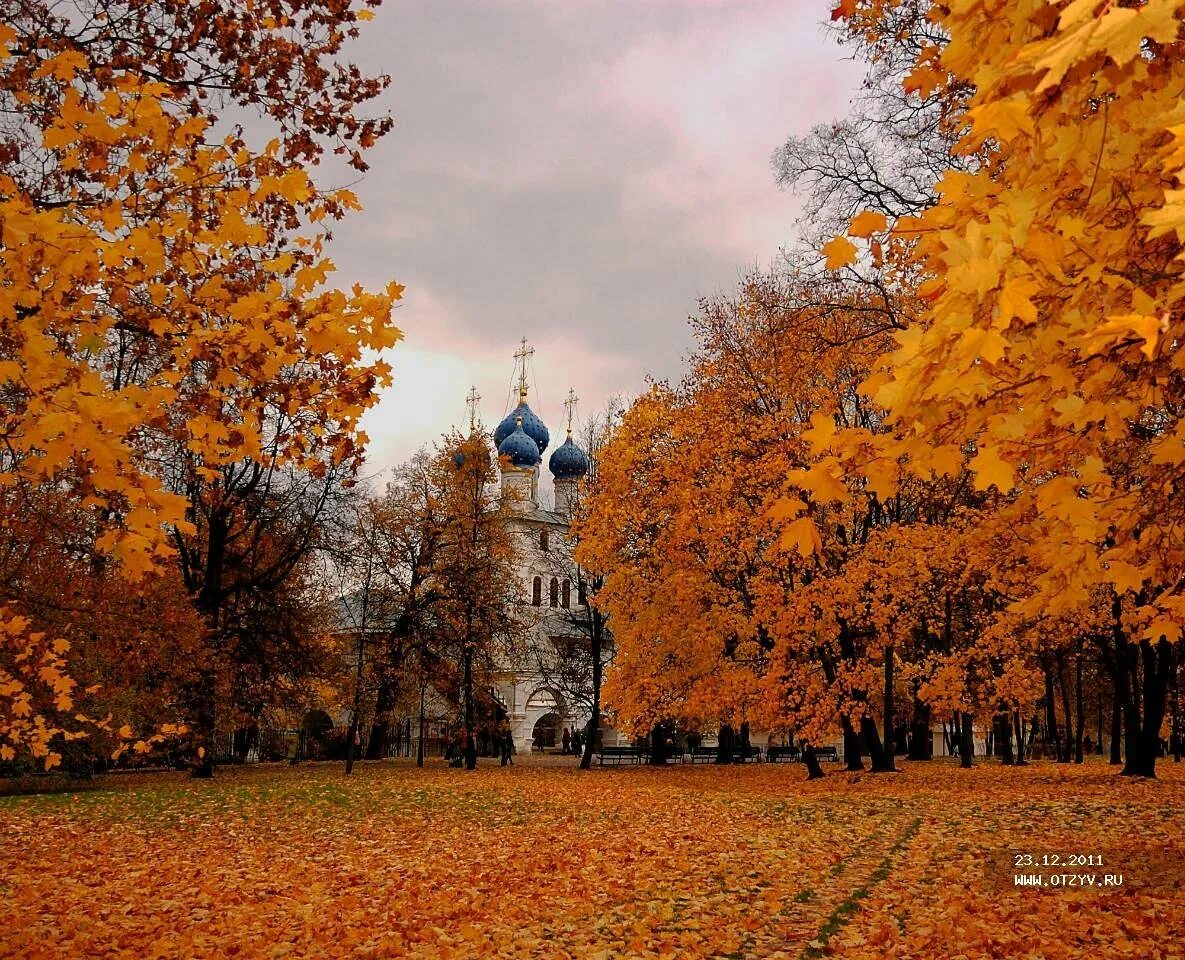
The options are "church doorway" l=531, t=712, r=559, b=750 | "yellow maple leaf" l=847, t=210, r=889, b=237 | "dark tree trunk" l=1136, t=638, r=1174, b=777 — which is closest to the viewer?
"yellow maple leaf" l=847, t=210, r=889, b=237

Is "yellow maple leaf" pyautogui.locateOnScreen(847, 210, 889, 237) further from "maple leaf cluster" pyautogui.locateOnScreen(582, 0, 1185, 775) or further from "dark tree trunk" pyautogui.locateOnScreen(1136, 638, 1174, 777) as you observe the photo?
"dark tree trunk" pyautogui.locateOnScreen(1136, 638, 1174, 777)

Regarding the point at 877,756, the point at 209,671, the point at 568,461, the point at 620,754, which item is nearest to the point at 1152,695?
the point at 877,756

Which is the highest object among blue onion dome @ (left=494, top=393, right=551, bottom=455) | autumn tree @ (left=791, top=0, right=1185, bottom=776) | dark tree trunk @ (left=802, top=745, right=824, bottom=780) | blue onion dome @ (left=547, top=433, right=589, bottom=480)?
blue onion dome @ (left=494, top=393, right=551, bottom=455)

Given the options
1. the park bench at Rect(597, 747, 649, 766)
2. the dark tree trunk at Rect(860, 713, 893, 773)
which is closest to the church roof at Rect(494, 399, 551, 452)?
the park bench at Rect(597, 747, 649, 766)

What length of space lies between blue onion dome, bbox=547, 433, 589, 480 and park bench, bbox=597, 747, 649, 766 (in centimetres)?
2084

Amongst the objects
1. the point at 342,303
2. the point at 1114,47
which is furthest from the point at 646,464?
the point at 1114,47

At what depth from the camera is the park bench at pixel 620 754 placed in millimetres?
35906

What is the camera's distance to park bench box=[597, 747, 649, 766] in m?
35.9

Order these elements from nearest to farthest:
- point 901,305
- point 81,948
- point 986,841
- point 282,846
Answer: point 81,948 → point 986,841 → point 282,846 → point 901,305

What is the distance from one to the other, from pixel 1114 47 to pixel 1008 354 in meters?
1.34

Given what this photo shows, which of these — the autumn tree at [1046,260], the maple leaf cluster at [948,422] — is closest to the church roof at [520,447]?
the maple leaf cluster at [948,422]

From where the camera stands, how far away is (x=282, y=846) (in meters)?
11.3

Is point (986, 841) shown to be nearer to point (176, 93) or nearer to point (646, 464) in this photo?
point (176, 93)

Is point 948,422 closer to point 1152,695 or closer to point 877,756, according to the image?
point 1152,695
